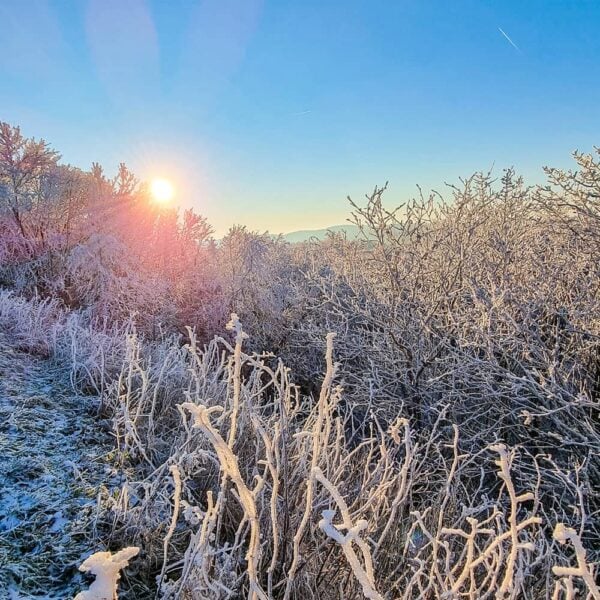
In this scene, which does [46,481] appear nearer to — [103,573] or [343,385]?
[103,573]

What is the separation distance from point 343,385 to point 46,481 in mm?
3141

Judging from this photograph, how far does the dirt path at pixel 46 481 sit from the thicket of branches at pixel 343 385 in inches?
5.6

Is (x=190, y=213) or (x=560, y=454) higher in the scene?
(x=190, y=213)

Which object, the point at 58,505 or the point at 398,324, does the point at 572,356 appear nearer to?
the point at 398,324

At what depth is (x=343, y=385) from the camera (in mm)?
4637

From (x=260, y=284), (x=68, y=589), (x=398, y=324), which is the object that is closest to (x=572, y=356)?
(x=398, y=324)

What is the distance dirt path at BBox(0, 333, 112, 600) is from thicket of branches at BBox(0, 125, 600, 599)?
0.46 feet

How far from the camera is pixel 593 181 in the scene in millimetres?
2727

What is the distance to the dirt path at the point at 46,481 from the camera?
5.09 feet

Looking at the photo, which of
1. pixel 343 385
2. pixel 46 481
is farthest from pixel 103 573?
pixel 343 385

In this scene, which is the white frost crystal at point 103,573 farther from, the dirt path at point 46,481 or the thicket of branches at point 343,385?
the dirt path at point 46,481

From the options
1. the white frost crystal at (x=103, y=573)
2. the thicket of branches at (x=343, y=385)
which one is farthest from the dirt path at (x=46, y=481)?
the white frost crystal at (x=103, y=573)

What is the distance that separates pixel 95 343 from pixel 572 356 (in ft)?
14.0

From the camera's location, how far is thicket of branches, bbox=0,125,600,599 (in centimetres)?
134
